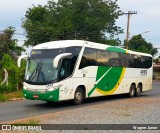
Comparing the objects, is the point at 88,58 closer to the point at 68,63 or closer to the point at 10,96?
the point at 68,63

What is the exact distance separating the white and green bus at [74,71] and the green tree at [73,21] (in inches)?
1372

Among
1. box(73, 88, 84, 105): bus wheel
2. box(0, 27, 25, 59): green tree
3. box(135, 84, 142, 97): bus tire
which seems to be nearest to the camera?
box(73, 88, 84, 105): bus wheel

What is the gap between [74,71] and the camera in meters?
19.5

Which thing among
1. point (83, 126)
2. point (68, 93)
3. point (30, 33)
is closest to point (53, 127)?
point (83, 126)

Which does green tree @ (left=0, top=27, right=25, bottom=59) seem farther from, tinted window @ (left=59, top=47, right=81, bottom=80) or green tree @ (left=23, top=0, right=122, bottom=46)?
tinted window @ (left=59, top=47, right=81, bottom=80)

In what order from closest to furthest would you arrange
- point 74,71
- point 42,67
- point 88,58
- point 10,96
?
point 42,67 < point 74,71 < point 88,58 < point 10,96

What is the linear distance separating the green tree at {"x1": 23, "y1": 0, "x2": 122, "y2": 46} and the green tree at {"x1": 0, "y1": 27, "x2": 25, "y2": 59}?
8.21m

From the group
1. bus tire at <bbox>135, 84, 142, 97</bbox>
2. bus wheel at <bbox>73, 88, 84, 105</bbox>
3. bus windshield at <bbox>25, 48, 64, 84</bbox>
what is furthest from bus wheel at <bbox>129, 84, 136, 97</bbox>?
bus windshield at <bbox>25, 48, 64, 84</bbox>

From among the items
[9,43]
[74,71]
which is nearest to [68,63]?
[74,71]

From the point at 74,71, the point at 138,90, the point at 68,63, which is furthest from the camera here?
the point at 138,90

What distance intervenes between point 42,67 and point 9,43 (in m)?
33.5

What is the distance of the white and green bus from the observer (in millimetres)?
18406

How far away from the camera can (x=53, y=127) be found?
454 inches

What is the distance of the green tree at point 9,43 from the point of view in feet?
166
